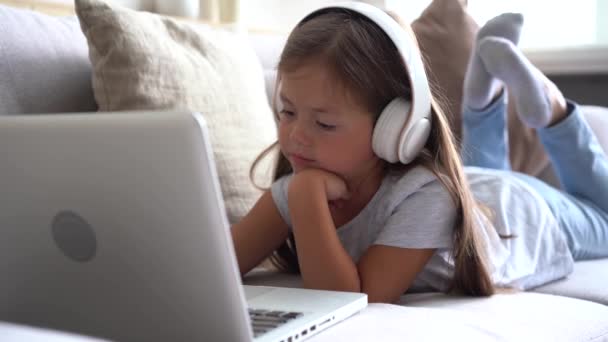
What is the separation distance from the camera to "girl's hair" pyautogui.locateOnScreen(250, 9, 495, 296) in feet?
3.72

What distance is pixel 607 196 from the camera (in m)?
1.77

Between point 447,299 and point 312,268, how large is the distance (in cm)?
21

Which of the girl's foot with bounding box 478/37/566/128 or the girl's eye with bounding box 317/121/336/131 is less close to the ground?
the girl's eye with bounding box 317/121/336/131

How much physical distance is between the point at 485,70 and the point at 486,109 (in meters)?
0.11

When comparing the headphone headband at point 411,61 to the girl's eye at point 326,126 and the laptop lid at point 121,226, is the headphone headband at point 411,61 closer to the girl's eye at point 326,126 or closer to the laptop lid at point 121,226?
the girl's eye at point 326,126

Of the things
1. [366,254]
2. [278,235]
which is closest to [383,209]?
[366,254]

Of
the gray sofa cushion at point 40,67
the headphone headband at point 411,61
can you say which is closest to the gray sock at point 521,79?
the headphone headband at point 411,61

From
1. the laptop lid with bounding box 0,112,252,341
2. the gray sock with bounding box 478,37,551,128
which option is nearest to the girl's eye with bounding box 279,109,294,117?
the laptop lid with bounding box 0,112,252,341

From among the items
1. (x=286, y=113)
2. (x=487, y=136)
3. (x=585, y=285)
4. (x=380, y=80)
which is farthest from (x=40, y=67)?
(x=487, y=136)

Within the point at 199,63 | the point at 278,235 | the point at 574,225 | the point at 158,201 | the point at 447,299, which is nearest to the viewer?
the point at 158,201

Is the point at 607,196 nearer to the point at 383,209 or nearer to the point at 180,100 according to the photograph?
the point at 383,209

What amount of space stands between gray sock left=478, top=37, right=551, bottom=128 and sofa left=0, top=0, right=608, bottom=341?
327 millimetres

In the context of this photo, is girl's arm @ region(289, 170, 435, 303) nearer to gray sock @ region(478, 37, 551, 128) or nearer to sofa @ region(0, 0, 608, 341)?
sofa @ region(0, 0, 608, 341)

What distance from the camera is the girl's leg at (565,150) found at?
1.65 m
